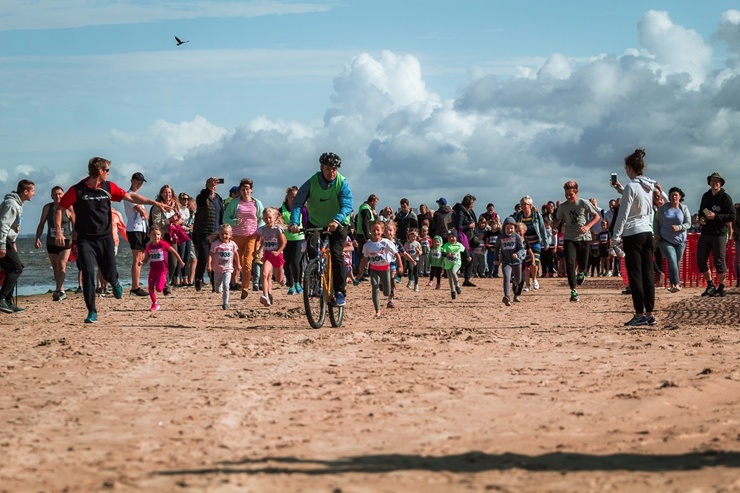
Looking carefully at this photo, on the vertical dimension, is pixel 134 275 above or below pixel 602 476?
above

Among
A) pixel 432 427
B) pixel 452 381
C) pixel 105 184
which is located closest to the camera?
pixel 432 427

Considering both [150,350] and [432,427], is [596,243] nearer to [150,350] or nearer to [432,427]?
[150,350]

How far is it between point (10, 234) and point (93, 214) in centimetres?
284

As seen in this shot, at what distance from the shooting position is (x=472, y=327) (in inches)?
542

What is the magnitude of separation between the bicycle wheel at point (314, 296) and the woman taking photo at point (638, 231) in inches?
138

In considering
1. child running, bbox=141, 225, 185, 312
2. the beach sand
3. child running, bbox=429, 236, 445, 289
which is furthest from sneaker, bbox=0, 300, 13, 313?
child running, bbox=429, 236, 445, 289

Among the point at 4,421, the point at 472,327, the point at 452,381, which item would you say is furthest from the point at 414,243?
the point at 4,421

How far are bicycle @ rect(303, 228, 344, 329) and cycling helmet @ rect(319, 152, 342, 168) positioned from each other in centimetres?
77

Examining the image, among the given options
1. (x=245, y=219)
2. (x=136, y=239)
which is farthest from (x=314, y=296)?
(x=136, y=239)

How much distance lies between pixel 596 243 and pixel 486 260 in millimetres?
3175

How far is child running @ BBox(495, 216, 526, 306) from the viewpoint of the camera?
18484 mm

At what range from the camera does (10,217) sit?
16406 millimetres

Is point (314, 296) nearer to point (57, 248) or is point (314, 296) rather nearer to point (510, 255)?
point (510, 255)

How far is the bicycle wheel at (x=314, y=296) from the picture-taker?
13.0m
